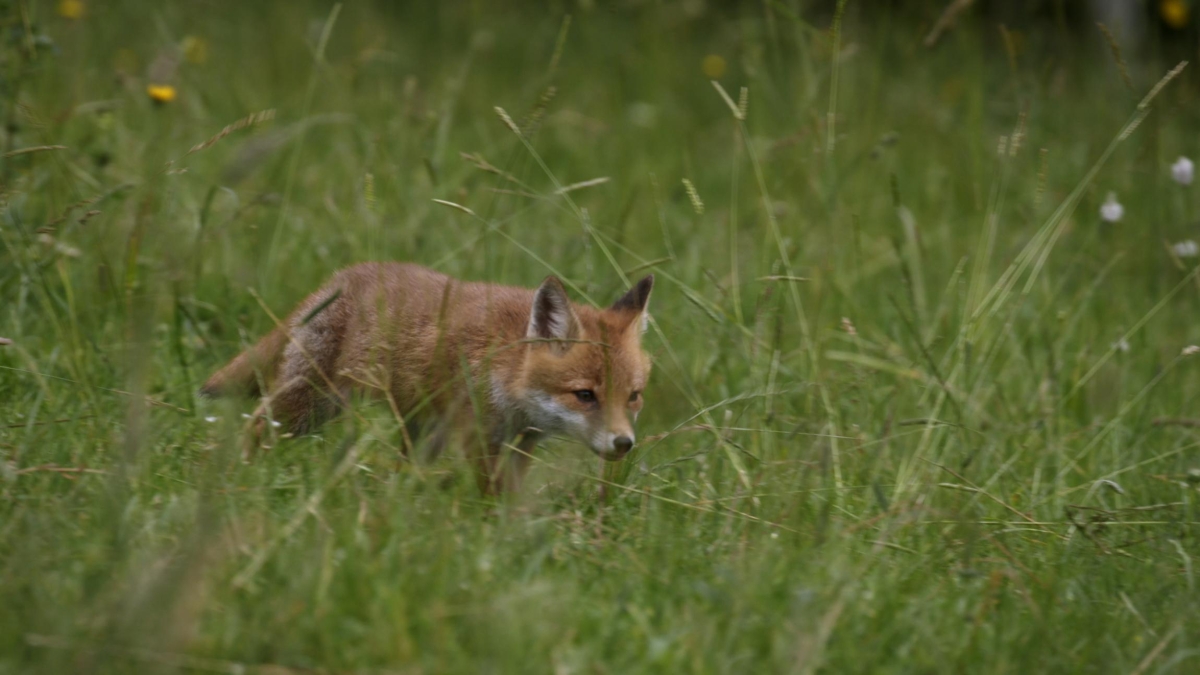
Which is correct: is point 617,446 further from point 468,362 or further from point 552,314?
point 468,362

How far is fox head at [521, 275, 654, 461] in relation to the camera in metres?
4.22

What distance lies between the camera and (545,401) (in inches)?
171

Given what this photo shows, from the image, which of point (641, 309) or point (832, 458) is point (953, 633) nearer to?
point (832, 458)

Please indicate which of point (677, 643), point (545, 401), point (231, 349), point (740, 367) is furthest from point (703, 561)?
point (231, 349)

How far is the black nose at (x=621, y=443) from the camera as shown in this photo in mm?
3992

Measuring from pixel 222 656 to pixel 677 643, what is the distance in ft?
3.42

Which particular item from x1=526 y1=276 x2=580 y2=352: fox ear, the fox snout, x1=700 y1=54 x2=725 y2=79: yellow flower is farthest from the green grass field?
x1=700 y1=54 x2=725 y2=79: yellow flower

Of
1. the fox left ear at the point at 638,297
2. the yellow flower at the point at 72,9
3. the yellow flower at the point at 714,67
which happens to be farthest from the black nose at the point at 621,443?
the yellow flower at the point at 714,67

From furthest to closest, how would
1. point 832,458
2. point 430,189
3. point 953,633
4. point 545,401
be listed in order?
point 430,189 → point 545,401 → point 832,458 → point 953,633

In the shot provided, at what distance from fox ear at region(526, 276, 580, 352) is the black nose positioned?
0.39 m

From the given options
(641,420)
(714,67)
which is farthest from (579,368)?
(714,67)

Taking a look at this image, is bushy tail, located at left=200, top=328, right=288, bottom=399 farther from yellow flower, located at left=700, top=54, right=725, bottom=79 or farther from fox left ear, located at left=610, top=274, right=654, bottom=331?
yellow flower, located at left=700, top=54, right=725, bottom=79

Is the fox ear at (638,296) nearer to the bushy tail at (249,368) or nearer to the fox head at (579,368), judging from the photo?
the fox head at (579,368)

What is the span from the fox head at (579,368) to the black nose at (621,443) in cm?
15
